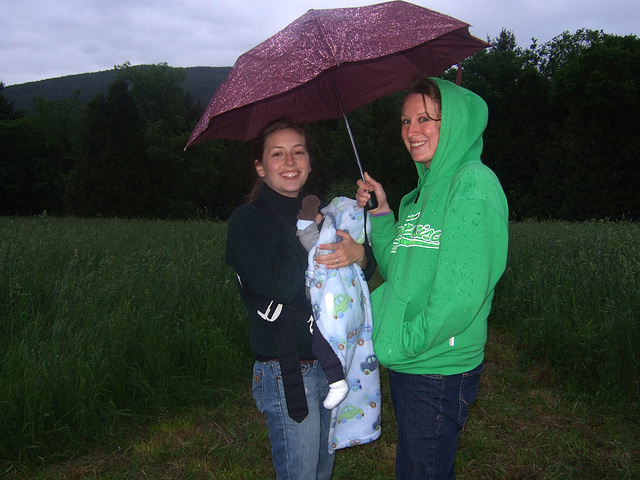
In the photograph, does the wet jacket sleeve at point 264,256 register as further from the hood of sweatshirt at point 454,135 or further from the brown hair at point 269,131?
the hood of sweatshirt at point 454,135

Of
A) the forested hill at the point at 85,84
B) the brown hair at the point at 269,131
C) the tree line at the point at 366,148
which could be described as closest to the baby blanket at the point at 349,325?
the brown hair at the point at 269,131

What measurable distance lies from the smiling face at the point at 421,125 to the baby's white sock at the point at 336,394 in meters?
0.94

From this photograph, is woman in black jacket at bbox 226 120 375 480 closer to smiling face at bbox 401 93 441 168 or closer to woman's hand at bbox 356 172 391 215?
woman's hand at bbox 356 172 391 215

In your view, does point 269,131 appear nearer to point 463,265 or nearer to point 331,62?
point 331,62

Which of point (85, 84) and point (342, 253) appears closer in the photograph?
point (342, 253)

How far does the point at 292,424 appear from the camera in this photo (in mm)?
2004

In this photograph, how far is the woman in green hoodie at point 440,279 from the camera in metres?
1.71

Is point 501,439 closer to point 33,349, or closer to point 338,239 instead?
point 338,239

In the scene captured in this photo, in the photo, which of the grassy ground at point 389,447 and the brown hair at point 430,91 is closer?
the brown hair at point 430,91

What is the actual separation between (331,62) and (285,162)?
48 centimetres

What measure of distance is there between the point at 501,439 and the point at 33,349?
144 inches

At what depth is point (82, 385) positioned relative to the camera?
361cm

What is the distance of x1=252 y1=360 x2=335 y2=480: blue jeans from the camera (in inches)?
78.7

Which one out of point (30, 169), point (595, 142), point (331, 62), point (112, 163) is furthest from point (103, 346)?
point (30, 169)
